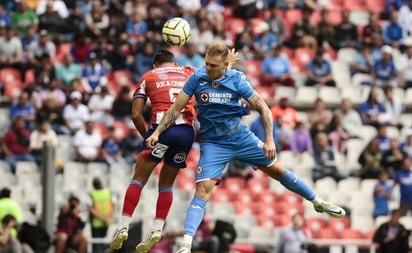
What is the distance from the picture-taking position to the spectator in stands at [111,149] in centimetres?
2659

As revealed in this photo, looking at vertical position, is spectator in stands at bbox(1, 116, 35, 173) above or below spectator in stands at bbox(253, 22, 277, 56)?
below

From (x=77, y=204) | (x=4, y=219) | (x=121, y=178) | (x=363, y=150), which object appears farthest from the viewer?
(x=363, y=150)

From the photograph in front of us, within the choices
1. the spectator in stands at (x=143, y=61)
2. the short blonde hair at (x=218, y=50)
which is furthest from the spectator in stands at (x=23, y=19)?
the short blonde hair at (x=218, y=50)

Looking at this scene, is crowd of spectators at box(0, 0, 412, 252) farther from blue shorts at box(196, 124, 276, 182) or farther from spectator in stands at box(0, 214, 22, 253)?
blue shorts at box(196, 124, 276, 182)

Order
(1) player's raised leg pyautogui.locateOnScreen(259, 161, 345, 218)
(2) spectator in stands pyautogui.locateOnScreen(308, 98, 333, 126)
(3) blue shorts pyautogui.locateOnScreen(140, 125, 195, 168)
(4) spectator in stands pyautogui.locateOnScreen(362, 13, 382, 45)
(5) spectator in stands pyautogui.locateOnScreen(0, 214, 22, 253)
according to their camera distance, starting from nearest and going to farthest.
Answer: (3) blue shorts pyautogui.locateOnScreen(140, 125, 195, 168) → (1) player's raised leg pyautogui.locateOnScreen(259, 161, 345, 218) → (5) spectator in stands pyautogui.locateOnScreen(0, 214, 22, 253) → (2) spectator in stands pyautogui.locateOnScreen(308, 98, 333, 126) → (4) spectator in stands pyautogui.locateOnScreen(362, 13, 382, 45)

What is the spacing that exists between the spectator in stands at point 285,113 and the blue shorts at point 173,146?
11.1 metres

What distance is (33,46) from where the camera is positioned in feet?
93.8

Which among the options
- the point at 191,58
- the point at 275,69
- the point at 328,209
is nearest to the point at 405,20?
the point at 275,69

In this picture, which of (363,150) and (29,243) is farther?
(363,150)

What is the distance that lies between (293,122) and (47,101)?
4970mm

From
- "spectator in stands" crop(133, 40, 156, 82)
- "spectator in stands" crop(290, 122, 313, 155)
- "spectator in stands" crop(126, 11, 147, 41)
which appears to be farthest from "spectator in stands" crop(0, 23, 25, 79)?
"spectator in stands" crop(290, 122, 313, 155)

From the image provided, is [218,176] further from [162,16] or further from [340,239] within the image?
[162,16]

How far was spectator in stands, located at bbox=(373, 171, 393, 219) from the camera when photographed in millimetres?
27109

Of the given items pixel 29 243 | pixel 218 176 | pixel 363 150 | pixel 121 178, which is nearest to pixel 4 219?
pixel 29 243
